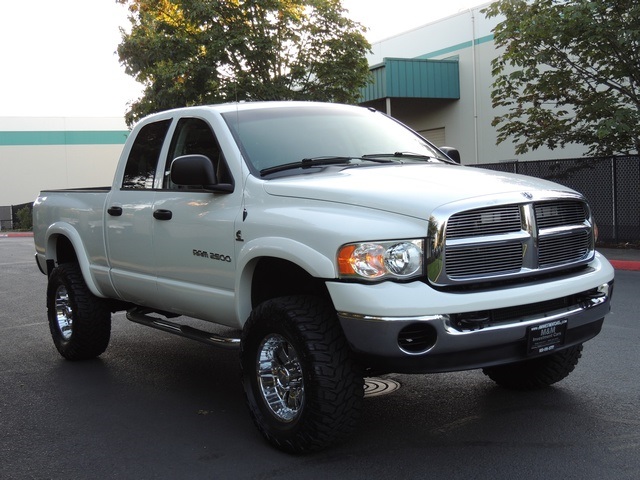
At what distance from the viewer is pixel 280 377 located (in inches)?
184

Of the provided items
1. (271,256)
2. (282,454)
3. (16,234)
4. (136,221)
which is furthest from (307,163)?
(16,234)

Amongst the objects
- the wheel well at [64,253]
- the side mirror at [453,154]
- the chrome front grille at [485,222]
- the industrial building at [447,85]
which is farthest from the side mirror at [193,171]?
the industrial building at [447,85]

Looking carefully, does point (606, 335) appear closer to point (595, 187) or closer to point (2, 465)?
point (2, 465)

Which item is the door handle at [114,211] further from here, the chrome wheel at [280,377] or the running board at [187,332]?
the chrome wheel at [280,377]

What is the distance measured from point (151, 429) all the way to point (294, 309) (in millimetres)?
1403

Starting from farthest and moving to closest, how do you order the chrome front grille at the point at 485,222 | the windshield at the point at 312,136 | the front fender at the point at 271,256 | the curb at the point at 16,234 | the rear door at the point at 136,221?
the curb at the point at 16,234 < the rear door at the point at 136,221 < the windshield at the point at 312,136 < the front fender at the point at 271,256 < the chrome front grille at the point at 485,222

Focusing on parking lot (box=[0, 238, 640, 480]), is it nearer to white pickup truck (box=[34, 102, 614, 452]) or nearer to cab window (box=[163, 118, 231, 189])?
white pickup truck (box=[34, 102, 614, 452])

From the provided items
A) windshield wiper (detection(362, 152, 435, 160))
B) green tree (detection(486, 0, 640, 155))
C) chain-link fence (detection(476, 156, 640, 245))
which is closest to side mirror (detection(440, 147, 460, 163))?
windshield wiper (detection(362, 152, 435, 160))

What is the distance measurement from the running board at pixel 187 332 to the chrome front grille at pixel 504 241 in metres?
1.60

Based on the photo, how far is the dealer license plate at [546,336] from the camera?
4285mm

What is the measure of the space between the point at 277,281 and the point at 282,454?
1.08 meters

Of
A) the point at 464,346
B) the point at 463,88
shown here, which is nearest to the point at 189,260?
the point at 464,346

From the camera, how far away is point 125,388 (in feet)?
20.6

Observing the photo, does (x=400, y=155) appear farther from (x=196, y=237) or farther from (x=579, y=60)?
(x=579, y=60)
